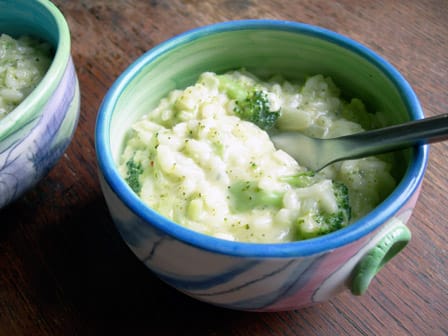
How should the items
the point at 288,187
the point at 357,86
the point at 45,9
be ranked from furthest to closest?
the point at 45,9 < the point at 357,86 < the point at 288,187

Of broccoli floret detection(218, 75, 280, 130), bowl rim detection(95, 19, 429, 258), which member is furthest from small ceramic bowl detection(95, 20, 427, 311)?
broccoli floret detection(218, 75, 280, 130)

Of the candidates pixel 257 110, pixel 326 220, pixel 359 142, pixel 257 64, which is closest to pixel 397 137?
pixel 359 142

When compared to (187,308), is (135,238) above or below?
above

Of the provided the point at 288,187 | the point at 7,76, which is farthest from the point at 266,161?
the point at 7,76

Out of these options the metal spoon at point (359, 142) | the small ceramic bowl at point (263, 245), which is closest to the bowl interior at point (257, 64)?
the small ceramic bowl at point (263, 245)

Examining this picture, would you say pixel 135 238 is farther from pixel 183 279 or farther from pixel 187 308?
pixel 187 308

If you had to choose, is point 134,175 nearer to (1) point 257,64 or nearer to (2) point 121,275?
(2) point 121,275

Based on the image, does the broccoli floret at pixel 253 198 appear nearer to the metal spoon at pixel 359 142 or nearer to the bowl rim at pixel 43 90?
the metal spoon at pixel 359 142
